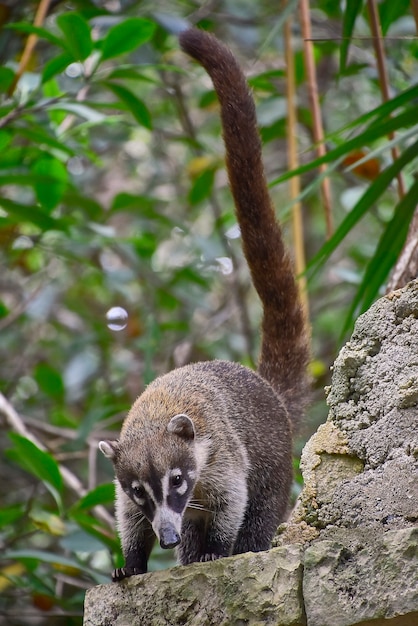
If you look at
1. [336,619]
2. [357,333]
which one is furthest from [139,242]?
[336,619]

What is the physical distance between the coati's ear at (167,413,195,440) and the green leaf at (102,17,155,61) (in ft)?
6.05

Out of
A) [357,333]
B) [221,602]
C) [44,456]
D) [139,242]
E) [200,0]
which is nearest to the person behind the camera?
[221,602]

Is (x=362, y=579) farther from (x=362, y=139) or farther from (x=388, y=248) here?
(x=362, y=139)

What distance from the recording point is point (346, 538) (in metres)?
2.07

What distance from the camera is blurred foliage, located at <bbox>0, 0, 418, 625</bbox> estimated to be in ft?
13.6

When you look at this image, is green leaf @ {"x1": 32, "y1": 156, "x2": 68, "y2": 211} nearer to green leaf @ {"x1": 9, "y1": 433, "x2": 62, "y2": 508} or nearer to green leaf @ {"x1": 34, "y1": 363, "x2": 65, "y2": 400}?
green leaf @ {"x1": 34, "y1": 363, "x2": 65, "y2": 400}

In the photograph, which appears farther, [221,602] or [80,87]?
[80,87]

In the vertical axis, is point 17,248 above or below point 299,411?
above

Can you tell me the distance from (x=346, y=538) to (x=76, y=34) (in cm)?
269

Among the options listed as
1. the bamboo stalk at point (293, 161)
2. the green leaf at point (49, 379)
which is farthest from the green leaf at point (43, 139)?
the green leaf at point (49, 379)

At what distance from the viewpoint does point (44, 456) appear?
3758 millimetres

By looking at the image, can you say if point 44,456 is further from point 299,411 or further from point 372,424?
point 372,424

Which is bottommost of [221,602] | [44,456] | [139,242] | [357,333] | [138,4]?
[221,602]

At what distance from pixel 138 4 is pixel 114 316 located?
7.83 feet
